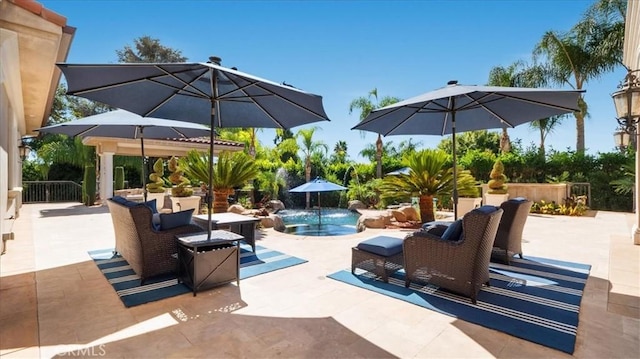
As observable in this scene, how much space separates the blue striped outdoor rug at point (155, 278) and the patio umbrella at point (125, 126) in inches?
75.9

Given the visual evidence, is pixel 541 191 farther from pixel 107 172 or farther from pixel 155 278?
pixel 107 172

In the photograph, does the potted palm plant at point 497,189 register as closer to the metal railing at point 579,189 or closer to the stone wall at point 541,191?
the stone wall at point 541,191

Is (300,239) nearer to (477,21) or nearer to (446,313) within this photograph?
(446,313)

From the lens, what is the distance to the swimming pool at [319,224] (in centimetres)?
1057

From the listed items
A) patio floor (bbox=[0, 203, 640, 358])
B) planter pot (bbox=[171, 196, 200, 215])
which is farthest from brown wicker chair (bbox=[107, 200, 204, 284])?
planter pot (bbox=[171, 196, 200, 215])

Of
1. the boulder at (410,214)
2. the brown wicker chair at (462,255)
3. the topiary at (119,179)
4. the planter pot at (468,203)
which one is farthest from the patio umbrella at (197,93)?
the topiary at (119,179)

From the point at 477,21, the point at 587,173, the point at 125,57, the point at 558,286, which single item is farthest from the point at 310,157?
the point at 125,57

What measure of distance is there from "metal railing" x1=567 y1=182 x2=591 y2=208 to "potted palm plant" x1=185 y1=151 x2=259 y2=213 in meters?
12.9

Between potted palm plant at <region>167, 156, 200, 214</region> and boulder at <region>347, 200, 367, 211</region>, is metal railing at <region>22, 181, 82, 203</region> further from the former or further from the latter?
boulder at <region>347, 200, 367, 211</region>

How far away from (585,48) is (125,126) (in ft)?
66.0

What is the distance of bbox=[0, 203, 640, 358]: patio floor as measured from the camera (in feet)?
8.76

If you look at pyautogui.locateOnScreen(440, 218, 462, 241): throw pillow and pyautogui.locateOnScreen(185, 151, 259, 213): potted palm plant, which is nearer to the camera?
pyautogui.locateOnScreen(440, 218, 462, 241): throw pillow

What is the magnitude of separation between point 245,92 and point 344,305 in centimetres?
327

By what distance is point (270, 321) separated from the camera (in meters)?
3.21
